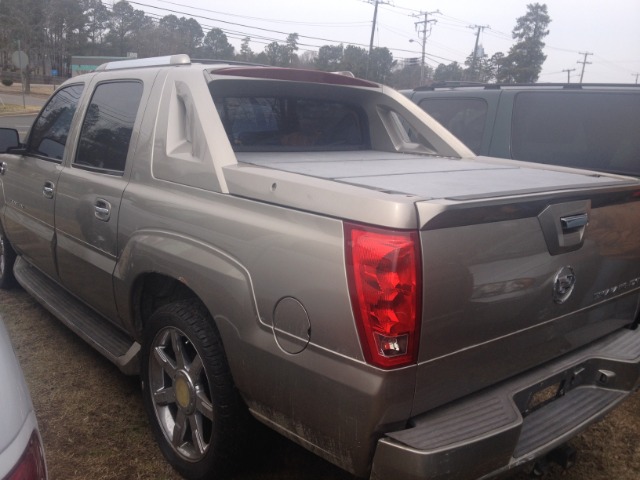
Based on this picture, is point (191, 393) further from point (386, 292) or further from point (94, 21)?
point (94, 21)

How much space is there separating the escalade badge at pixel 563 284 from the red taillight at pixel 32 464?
1811mm

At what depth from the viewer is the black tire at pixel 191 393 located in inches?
97.3

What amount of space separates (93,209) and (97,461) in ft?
4.44

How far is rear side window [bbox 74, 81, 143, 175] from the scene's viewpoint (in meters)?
3.31

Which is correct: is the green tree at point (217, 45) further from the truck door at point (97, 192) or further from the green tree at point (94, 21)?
the truck door at point (97, 192)

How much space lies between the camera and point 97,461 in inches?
114

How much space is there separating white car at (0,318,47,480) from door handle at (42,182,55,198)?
98.7 inches

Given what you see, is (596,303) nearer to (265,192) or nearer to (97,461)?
(265,192)

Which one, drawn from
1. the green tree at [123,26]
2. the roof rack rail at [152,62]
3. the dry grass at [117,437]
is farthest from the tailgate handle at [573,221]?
the green tree at [123,26]

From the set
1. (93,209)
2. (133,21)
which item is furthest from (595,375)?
(133,21)

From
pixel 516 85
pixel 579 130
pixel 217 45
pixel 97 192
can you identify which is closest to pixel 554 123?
pixel 579 130

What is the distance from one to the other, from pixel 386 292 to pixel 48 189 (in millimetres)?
2924

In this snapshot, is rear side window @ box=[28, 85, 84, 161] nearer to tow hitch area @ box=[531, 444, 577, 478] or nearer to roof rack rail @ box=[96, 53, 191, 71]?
roof rack rail @ box=[96, 53, 191, 71]

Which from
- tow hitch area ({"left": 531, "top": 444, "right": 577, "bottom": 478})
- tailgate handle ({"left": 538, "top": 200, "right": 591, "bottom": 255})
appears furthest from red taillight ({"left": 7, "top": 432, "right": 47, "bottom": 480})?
tow hitch area ({"left": 531, "top": 444, "right": 577, "bottom": 478})
